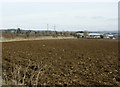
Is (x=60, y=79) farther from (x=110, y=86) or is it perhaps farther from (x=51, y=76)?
(x=110, y=86)

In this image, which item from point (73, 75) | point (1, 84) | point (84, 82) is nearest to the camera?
point (1, 84)

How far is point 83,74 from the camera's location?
18.6 ft

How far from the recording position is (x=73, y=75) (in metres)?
5.49

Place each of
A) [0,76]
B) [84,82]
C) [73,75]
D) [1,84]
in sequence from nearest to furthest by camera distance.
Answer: [1,84] → [84,82] → [0,76] → [73,75]

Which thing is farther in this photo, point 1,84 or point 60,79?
point 60,79

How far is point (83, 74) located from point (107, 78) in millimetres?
924

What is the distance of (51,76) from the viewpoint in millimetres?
5285

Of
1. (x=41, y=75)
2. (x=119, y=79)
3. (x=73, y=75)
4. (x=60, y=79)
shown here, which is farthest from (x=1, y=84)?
(x=119, y=79)

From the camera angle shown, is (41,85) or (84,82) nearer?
(41,85)

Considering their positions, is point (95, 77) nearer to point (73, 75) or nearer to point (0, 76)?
point (73, 75)

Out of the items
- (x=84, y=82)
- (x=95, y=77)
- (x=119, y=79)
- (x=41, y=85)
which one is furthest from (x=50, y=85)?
(x=119, y=79)

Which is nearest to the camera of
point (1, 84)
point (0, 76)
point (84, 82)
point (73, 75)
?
point (1, 84)

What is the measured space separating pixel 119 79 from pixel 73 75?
1717 millimetres

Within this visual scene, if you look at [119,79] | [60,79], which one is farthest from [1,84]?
[119,79]
